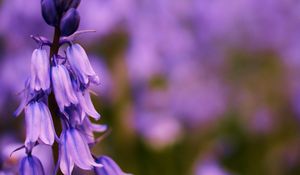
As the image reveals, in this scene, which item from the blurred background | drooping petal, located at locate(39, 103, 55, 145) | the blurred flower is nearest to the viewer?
drooping petal, located at locate(39, 103, 55, 145)

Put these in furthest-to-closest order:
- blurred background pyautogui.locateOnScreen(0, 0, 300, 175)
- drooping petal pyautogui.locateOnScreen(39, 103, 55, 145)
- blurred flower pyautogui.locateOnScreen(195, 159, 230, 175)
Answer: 1. blurred background pyautogui.locateOnScreen(0, 0, 300, 175)
2. blurred flower pyautogui.locateOnScreen(195, 159, 230, 175)
3. drooping petal pyautogui.locateOnScreen(39, 103, 55, 145)

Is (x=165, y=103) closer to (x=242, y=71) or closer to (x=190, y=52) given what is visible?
(x=190, y=52)

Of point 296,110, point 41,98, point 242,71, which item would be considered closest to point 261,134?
point 296,110

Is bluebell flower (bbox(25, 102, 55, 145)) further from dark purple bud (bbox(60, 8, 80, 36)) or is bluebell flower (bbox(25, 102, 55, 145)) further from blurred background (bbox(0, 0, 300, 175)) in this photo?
blurred background (bbox(0, 0, 300, 175))

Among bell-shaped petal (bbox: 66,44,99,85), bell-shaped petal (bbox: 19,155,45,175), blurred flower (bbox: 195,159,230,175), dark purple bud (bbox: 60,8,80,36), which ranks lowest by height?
blurred flower (bbox: 195,159,230,175)

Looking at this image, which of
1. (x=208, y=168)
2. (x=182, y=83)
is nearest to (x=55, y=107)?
(x=208, y=168)

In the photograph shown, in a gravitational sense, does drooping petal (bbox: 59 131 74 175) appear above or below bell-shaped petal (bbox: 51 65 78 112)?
below

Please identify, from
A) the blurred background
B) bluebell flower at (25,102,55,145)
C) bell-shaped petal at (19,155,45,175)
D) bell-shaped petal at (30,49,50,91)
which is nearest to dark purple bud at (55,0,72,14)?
bell-shaped petal at (30,49,50,91)

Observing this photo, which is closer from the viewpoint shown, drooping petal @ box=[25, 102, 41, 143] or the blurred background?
drooping petal @ box=[25, 102, 41, 143]
